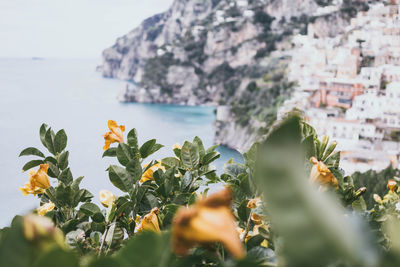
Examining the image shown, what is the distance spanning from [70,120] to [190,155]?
16.1 meters

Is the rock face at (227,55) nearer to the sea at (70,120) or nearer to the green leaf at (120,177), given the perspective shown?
the sea at (70,120)

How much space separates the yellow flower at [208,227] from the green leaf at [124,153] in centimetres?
45

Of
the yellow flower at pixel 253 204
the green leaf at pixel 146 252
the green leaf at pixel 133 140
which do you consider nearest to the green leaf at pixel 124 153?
the green leaf at pixel 133 140

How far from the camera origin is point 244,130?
18.1m

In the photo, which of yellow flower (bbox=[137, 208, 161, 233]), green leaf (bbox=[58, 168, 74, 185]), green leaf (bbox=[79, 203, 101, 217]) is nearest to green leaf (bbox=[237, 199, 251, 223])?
yellow flower (bbox=[137, 208, 161, 233])

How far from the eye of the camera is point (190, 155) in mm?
688

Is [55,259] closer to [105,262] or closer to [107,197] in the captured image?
[105,262]

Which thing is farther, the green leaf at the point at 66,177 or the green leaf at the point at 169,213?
the green leaf at the point at 66,177

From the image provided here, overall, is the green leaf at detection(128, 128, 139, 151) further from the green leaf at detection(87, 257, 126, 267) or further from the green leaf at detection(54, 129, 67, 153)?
the green leaf at detection(87, 257, 126, 267)

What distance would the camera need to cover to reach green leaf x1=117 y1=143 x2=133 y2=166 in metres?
0.63

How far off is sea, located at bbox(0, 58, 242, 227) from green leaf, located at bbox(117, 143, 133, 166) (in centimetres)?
17

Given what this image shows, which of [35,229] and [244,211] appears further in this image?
[244,211]

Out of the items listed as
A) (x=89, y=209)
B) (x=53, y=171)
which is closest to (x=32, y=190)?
(x=53, y=171)

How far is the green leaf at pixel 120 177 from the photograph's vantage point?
0.60 meters
